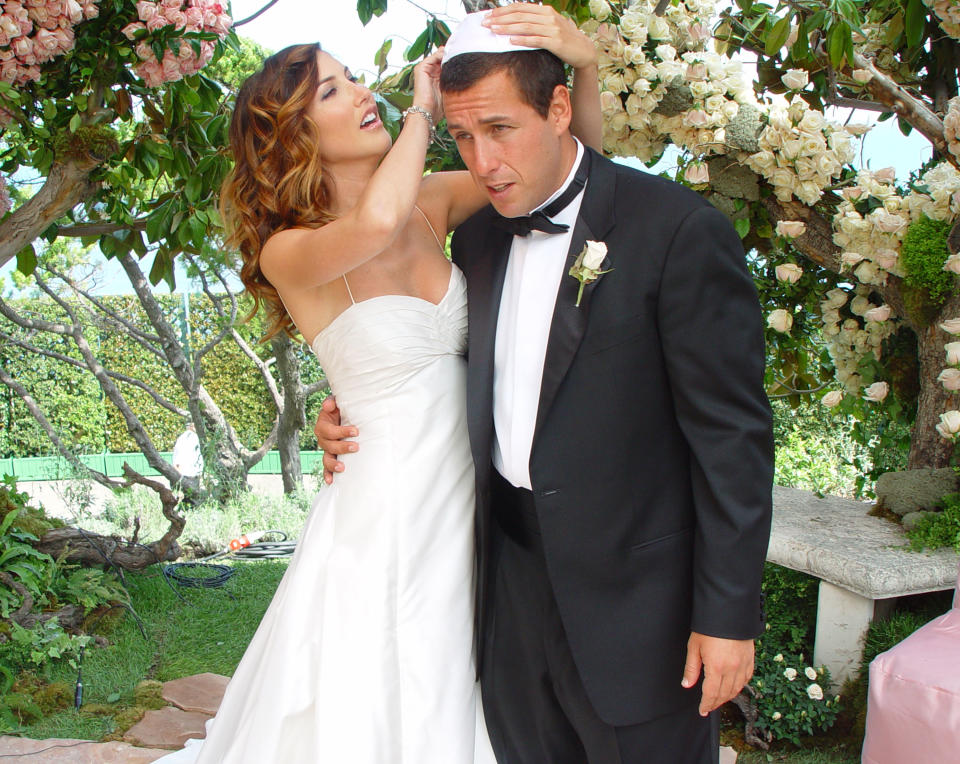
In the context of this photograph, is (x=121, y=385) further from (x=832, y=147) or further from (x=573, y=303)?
(x=573, y=303)

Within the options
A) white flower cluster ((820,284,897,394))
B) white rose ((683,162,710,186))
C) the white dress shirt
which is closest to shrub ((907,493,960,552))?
white flower cluster ((820,284,897,394))

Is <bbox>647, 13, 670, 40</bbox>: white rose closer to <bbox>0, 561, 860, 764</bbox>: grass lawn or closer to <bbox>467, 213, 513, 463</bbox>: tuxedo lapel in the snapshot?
<bbox>467, 213, 513, 463</bbox>: tuxedo lapel

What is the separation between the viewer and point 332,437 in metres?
2.26

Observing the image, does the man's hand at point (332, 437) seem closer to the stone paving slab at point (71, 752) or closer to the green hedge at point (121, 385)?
the stone paving slab at point (71, 752)

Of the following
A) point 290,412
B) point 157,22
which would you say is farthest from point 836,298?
point 290,412

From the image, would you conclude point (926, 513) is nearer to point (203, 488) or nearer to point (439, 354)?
point (439, 354)

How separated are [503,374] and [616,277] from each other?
0.33 metres

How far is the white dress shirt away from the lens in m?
1.75

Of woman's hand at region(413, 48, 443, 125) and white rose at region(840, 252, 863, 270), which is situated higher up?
woman's hand at region(413, 48, 443, 125)

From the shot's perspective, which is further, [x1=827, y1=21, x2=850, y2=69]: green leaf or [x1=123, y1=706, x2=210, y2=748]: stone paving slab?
[x1=123, y1=706, x2=210, y2=748]: stone paving slab

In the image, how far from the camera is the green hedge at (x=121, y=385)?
1194 centimetres

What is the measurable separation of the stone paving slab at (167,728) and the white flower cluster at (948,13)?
3735 millimetres

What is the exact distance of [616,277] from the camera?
1.63m

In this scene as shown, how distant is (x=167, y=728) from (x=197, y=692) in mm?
362
